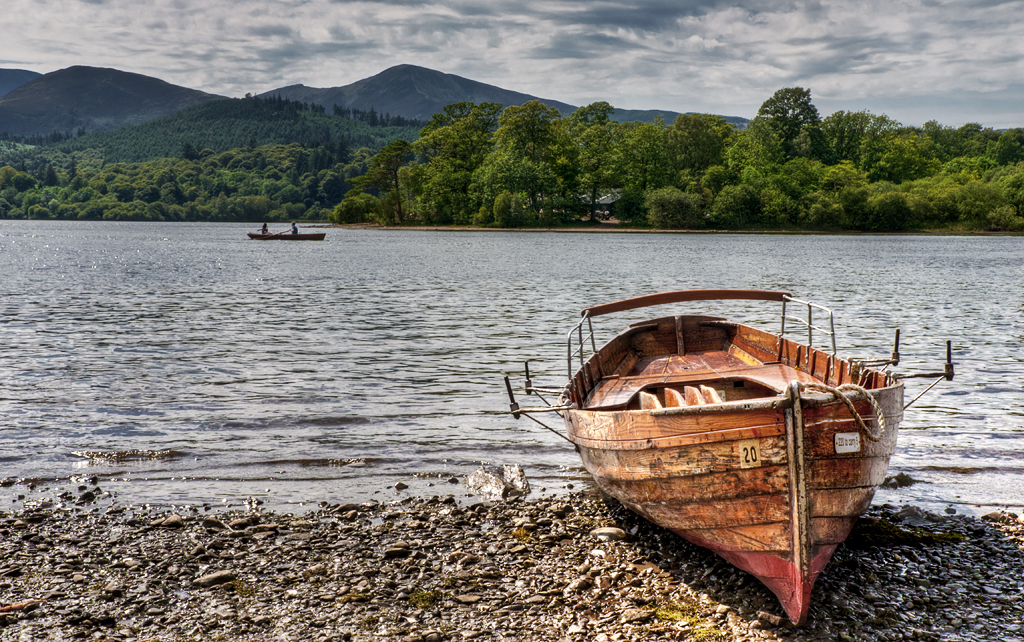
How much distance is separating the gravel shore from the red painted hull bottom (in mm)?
178

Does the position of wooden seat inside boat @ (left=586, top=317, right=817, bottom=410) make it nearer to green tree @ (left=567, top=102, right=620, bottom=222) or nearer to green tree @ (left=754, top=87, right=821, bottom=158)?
green tree @ (left=567, top=102, right=620, bottom=222)

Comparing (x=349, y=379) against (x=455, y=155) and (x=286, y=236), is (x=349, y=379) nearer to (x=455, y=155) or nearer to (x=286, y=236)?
(x=286, y=236)

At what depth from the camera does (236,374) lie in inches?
721

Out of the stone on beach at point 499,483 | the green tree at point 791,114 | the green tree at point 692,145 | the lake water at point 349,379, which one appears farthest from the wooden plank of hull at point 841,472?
the green tree at point 791,114

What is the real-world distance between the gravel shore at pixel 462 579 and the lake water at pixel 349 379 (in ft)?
3.68

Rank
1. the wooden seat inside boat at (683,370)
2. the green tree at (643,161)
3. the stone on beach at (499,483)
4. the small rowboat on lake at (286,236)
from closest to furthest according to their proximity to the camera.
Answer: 1. the wooden seat inside boat at (683,370)
2. the stone on beach at (499,483)
3. the small rowboat on lake at (286,236)
4. the green tree at (643,161)

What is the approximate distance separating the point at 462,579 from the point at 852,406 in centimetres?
406

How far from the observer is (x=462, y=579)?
7.46 m

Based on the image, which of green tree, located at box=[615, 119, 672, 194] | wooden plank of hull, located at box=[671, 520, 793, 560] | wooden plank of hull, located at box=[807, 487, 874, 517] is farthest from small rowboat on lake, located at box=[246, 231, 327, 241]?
wooden plank of hull, located at box=[807, 487, 874, 517]

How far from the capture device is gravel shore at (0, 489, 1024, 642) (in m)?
6.51

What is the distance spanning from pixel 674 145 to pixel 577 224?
1028 inches

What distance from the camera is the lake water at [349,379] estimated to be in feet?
35.7

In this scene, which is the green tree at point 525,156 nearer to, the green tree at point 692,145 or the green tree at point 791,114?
the green tree at point 692,145

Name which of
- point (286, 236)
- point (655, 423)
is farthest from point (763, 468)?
point (286, 236)
